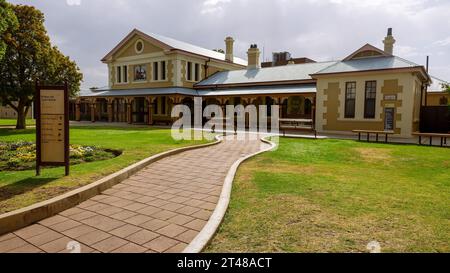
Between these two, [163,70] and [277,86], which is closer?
[277,86]

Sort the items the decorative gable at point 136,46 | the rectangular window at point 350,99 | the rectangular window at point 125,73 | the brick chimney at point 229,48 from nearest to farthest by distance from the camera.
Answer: the rectangular window at point 350,99
the decorative gable at point 136,46
the rectangular window at point 125,73
the brick chimney at point 229,48

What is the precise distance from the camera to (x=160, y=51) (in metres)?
29.0

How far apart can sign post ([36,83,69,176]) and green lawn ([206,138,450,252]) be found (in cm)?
375

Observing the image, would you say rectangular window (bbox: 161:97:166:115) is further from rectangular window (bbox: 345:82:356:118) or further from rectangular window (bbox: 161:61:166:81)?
rectangular window (bbox: 345:82:356:118)

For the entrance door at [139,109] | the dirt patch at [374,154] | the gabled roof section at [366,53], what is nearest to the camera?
the dirt patch at [374,154]

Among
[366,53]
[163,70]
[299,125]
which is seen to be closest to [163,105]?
[163,70]

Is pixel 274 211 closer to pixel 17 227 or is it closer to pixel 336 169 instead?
pixel 17 227

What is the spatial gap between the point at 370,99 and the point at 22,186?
18.3 meters

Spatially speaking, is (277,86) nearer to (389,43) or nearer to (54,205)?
(389,43)

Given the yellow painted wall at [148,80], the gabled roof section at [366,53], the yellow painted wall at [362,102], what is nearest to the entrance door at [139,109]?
the yellow painted wall at [148,80]

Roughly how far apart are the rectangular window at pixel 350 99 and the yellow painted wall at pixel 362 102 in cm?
22

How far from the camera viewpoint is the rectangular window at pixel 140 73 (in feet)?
101

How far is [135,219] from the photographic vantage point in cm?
426

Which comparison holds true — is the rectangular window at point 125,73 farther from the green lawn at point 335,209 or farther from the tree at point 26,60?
the green lawn at point 335,209
